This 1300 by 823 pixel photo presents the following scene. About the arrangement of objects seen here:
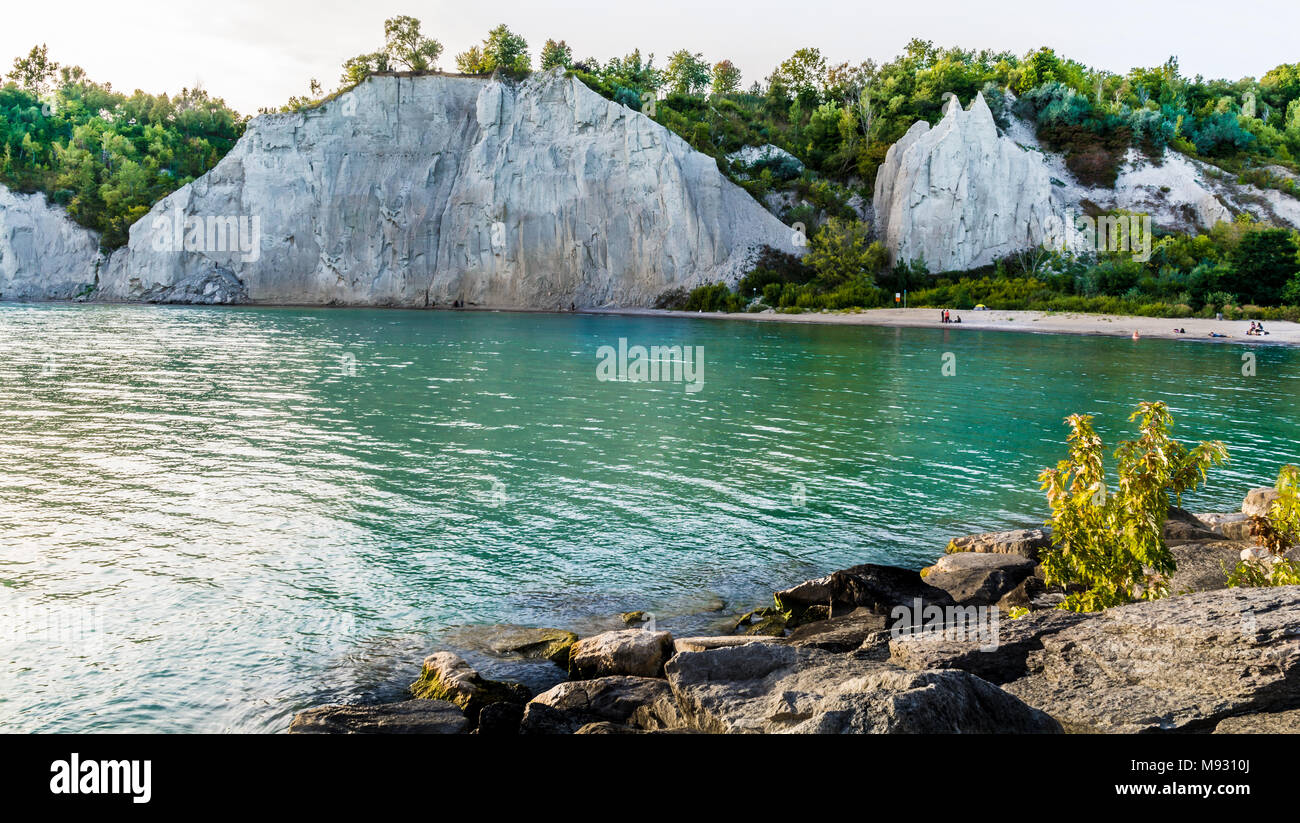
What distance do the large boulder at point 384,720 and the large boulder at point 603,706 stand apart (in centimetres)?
72

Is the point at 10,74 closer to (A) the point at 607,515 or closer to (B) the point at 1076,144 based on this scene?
(B) the point at 1076,144

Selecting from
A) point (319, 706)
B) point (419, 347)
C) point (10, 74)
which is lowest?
point (319, 706)

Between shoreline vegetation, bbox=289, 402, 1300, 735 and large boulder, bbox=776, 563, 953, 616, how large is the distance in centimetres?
3

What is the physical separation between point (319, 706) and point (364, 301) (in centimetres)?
8179

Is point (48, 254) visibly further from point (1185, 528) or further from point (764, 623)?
point (1185, 528)

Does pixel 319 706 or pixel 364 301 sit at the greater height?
pixel 364 301

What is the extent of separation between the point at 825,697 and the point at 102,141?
117576 millimetres

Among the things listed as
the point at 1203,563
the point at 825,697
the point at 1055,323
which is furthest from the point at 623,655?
the point at 1055,323

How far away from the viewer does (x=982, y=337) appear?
185 ft

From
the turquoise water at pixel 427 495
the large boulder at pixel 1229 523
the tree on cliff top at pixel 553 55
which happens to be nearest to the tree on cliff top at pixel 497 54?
the tree on cliff top at pixel 553 55

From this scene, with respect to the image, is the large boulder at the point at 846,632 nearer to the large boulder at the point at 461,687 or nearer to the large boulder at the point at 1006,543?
the large boulder at the point at 461,687

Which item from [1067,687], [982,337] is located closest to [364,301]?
[982,337]

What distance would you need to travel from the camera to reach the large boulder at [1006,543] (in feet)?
42.6

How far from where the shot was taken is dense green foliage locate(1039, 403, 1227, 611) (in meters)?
9.11
